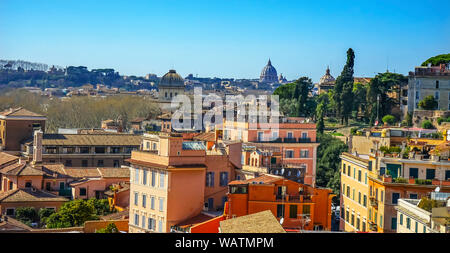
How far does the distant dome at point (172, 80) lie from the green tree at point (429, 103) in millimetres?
32080

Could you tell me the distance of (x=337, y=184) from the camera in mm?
19297

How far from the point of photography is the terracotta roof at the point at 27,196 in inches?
617

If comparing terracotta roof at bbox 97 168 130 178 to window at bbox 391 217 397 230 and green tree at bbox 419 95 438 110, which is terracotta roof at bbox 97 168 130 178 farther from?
green tree at bbox 419 95 438 110

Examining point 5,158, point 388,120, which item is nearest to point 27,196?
point 5,158

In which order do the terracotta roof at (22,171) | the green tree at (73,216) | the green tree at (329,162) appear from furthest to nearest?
the green tree at (329,162)
the terracotta roof at (22,171)
the green tree at (73,216)

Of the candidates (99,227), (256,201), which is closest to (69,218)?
(99,227)

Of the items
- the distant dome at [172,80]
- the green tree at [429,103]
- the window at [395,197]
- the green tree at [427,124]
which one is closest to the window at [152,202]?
the window at [395,197]

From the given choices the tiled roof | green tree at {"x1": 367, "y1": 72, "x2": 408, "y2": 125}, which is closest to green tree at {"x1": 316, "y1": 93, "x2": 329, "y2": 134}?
green tree at {"x1": 367, "y1": 72, "x2": 408, "y2": 125}

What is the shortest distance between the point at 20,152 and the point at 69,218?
10.9 meters

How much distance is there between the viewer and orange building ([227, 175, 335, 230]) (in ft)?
34.2

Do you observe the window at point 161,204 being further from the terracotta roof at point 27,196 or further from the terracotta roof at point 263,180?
the terracotta roof at point 27,196
